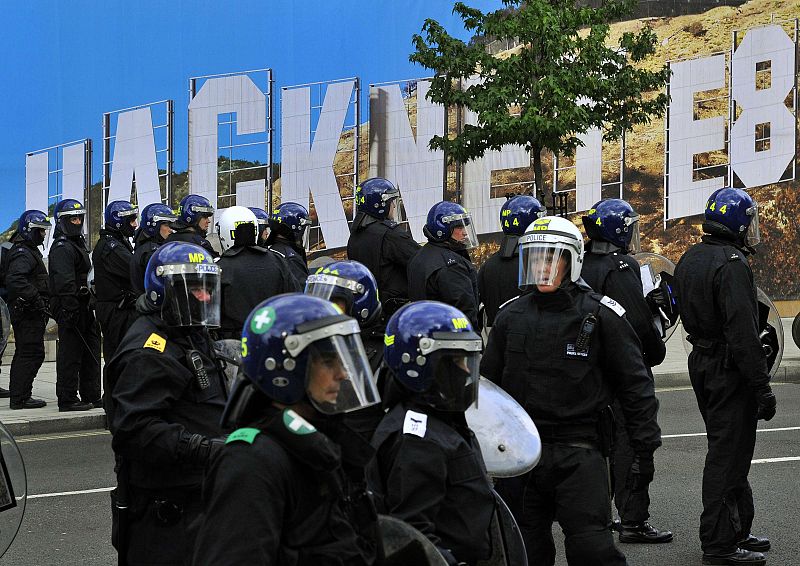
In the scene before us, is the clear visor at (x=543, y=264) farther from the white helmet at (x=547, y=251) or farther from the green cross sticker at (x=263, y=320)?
the green cross sticker at (x=263, y=320)

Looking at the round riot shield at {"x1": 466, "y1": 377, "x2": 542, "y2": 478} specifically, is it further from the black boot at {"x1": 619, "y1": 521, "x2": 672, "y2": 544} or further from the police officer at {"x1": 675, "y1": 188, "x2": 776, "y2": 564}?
the black boot at {"x1": 619, "y1": 521, "x2": 672, "y2": 544}

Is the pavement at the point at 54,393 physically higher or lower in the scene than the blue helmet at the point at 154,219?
lower

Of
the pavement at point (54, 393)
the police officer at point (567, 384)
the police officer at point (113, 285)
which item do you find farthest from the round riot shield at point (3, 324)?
the police officer at point (567, 384)

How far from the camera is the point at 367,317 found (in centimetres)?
541

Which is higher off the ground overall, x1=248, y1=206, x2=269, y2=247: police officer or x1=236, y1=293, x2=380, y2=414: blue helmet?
x1=248, y1=206, x2=269, y2=247: police officer

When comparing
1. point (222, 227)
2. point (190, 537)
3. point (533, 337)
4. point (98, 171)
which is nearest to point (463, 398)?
point (190, 537)

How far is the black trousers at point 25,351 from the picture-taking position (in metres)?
12.2

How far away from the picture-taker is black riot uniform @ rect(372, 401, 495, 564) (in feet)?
11.9

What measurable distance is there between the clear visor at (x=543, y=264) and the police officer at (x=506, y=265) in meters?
2.55

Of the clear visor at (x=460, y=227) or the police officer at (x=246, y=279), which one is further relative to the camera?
the clear visor at (x=460, y=227)

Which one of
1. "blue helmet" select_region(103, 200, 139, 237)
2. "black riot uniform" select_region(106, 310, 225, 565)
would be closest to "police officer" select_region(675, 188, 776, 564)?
"black riot uniform" select_region(106, 310, 225, 565)

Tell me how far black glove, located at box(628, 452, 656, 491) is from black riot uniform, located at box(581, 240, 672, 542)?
0.13 ft

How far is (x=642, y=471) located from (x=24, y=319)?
8.33 m

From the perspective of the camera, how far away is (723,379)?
6.54m
